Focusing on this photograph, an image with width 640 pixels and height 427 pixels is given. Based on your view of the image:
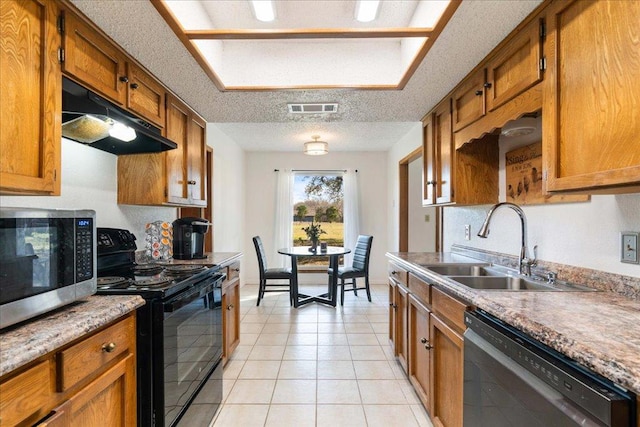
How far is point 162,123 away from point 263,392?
6.52 ft

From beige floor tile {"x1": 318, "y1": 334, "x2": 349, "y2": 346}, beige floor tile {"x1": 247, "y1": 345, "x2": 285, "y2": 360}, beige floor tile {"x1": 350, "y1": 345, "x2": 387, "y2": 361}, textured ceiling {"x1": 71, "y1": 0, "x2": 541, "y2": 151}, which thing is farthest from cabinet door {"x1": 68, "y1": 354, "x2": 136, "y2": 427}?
beige floor tile {"x1": 318, "y1": 334, "x2": 349, "y2": 346}

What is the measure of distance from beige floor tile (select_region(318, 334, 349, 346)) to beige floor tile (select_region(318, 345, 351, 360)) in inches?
2.8

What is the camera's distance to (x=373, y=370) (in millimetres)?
2639

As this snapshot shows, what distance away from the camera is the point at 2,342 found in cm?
87

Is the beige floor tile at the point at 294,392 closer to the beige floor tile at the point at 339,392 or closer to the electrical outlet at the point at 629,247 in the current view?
the beige floor tile at the point at 339,392

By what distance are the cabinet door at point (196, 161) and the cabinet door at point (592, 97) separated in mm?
2431

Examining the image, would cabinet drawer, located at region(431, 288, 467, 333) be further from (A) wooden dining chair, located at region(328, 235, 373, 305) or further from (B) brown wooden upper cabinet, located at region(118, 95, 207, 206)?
(A) wooden dining chair, located at region(328, 235, 373, 305)

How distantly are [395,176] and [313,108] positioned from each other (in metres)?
2.91

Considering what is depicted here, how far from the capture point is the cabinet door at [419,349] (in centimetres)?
195

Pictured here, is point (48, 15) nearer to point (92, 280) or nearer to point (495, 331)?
point (92, 280)

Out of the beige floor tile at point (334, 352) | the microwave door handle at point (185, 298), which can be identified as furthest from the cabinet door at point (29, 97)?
the beige floor tile at point (334, 352)

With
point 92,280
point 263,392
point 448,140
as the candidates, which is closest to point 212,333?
point 263,392

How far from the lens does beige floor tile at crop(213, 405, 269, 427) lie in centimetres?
199

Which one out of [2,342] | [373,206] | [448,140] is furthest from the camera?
[373,206]
